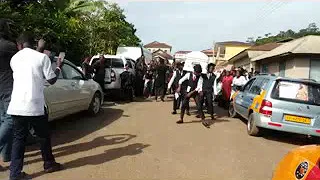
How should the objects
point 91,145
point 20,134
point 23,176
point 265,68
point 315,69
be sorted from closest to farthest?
point 20,134 < point 23,176 < point 91,145 < point 315,69 < point 265,68

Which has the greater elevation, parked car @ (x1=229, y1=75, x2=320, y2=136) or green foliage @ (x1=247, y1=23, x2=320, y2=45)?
green foliage @ (x1=247, y1=23, x2=320, y2=45)

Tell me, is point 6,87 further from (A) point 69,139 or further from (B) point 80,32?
(B) point 80,32

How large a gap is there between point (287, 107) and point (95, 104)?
5.27 metres

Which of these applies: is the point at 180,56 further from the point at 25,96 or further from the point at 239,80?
the point at 25,96

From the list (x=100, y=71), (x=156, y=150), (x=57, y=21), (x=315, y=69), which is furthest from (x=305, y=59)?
(x=156, y=150)

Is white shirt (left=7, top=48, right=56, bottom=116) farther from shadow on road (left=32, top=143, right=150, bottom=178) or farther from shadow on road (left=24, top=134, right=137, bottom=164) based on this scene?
shadow on road (left=24, top=134, right=137, bottom=164)

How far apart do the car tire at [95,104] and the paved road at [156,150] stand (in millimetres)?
266

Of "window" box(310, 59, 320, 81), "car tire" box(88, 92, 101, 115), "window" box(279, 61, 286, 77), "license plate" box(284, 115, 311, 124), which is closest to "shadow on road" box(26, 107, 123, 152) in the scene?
"car tire" box(88, 92, 101, 115)

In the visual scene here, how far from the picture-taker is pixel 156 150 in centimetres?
790

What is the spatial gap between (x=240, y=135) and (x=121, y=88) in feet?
21.4

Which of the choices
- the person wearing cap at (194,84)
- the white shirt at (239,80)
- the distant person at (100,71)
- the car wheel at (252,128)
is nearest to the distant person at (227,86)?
the white shirt at (239,80)

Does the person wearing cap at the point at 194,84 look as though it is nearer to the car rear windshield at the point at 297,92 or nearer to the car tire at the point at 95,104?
the car tire at the point at 95,104

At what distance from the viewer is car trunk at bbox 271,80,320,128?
928 cm

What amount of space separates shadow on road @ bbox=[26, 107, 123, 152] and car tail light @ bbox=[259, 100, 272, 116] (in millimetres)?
3800
